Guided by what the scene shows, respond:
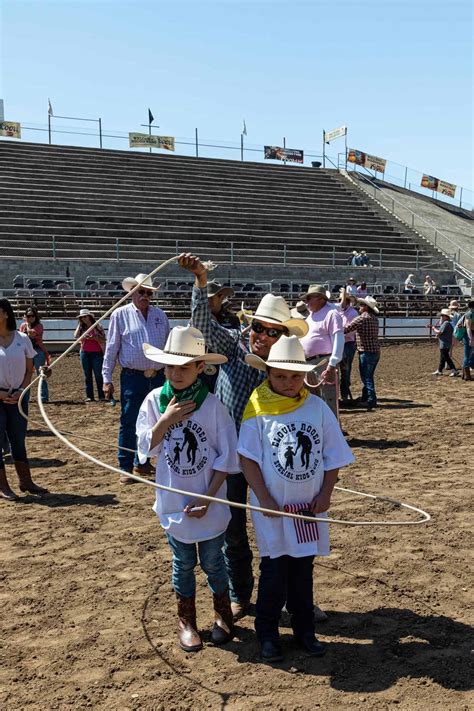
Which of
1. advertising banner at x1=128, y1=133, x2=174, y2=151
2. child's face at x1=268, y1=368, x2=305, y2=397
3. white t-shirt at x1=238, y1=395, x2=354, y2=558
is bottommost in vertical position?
white t-shirt at x1=238, y1=395, x2=354, y2=558

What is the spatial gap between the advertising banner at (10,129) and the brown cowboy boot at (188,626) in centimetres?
3709

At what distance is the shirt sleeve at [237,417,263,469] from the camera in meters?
3.59

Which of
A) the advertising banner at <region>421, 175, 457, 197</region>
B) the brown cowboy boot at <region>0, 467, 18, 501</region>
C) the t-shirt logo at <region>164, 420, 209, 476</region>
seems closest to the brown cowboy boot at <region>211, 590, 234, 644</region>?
the t-shirt logo at <region>164, 420, 209, 476</region>

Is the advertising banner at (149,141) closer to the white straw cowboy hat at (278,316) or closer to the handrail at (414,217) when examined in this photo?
the handrail at (414,217)

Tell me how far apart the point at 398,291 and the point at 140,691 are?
2609cm

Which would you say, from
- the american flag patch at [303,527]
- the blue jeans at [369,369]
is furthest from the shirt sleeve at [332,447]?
the blue jeans at [369,369]

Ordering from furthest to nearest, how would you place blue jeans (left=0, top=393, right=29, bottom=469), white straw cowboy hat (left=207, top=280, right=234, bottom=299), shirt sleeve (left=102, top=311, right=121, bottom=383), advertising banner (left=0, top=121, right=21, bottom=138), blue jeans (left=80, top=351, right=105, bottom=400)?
advertising banner (left=0, top=121, right=21, bottom=138) < blue jeans (left=80, top=351, right=105, bottom=400) < shirt sleeve (left=102, top=311, right=121, bottom=383) < blue jeans (left=0, top=393, right=29, bottom=469) < white straw cowboy hat (left=207, top=280, right=234, bottom=299)

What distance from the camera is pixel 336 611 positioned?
4.25 m

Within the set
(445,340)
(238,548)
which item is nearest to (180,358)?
(238,548)

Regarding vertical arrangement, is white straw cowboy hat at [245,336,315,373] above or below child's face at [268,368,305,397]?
above

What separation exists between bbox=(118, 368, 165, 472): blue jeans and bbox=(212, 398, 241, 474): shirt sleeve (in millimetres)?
3200

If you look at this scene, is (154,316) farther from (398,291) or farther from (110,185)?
(110,185)

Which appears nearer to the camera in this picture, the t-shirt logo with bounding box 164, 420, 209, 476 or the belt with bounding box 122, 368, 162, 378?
the t-shirt logo with bounding box 164, 420, 209, 476

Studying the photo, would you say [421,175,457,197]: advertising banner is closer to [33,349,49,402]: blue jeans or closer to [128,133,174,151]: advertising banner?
[128,133,174,151]: advertising banner
